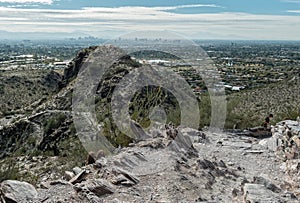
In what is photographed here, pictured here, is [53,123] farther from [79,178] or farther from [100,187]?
[100,187]

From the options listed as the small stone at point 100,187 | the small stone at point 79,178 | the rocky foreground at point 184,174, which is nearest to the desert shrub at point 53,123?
the rocky foreground at point 184,174

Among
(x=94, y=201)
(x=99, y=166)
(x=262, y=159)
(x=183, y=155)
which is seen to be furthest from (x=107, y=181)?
(x=262, y=159)

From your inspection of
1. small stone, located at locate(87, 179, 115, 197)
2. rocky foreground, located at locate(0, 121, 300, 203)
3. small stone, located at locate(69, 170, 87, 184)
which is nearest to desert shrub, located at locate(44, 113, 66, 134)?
rocky foreground, located at locate(0, 121, 300, 203)

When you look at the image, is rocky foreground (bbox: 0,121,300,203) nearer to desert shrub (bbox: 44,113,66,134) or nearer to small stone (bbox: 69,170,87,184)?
small stone (bbox: 69,170,87,184)

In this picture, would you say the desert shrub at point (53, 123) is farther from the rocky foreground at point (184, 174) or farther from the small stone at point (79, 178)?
the small stone at point (79, 178)

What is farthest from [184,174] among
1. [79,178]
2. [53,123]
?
[53,123]

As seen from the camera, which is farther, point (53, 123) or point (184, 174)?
point (53, 123)

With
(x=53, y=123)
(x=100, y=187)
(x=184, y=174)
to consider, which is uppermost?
(x=100, y=187)

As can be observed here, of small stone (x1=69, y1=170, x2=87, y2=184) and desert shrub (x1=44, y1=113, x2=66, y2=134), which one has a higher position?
small stone (x1=69, y1=170, x2=87, y2=184)
